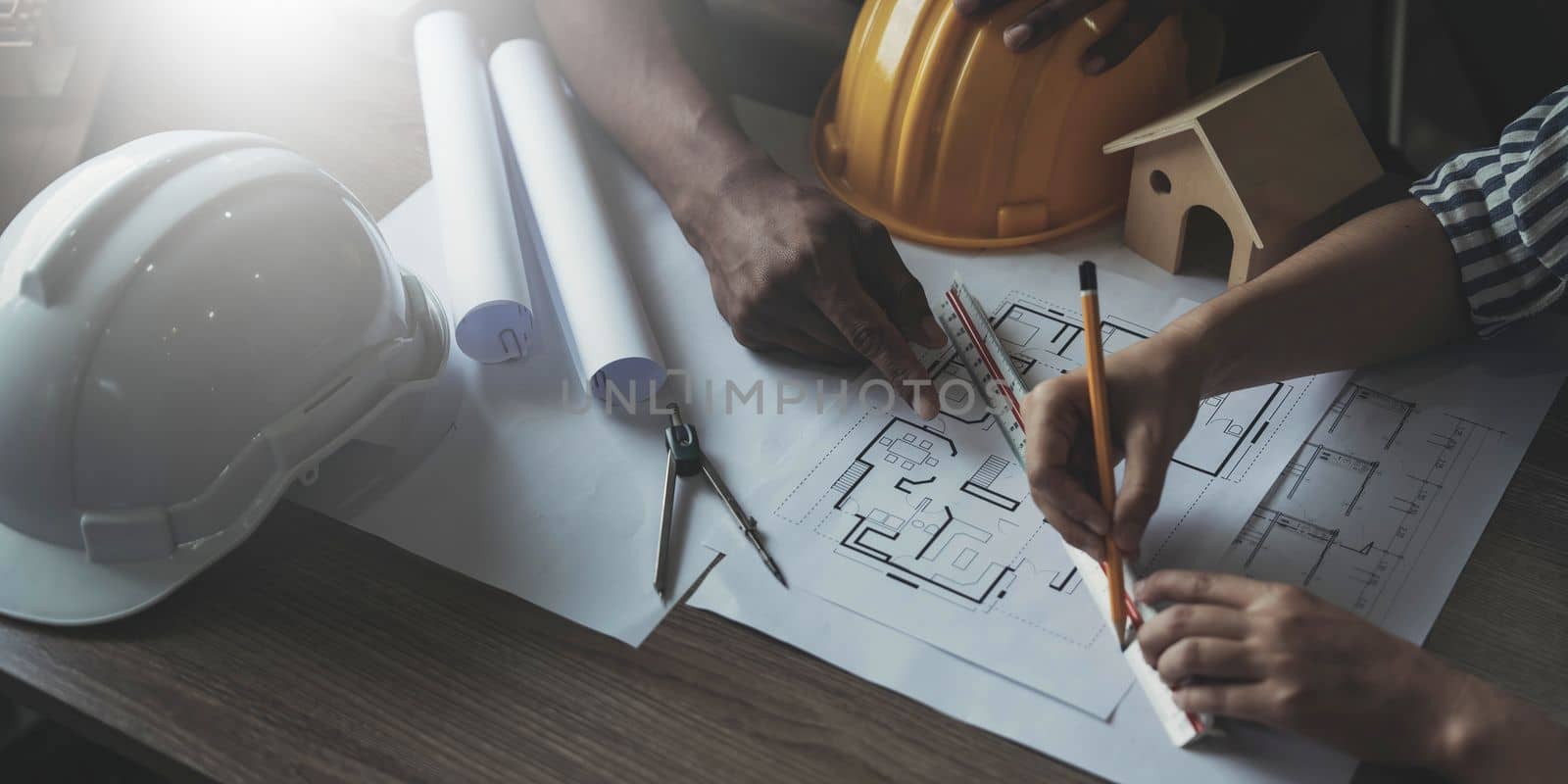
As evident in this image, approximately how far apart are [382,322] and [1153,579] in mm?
531

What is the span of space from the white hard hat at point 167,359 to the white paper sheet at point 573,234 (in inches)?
6.1

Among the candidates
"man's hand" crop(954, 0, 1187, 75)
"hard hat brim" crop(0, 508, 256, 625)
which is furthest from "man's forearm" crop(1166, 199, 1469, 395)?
"hard hat brim" crop(0, 508, 256, 625)

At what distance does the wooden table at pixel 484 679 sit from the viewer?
2.11ft

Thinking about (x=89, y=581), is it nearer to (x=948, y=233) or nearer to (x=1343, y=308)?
(x=948, y=233)

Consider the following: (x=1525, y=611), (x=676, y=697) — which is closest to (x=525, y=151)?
(x=676, y=697)

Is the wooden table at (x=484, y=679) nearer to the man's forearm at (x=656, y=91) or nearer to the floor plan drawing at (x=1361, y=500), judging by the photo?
the floor plan drawing at (x=1361, y=500)

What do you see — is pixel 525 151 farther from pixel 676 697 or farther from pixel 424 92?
pixel 676 697

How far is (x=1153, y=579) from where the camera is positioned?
661mm

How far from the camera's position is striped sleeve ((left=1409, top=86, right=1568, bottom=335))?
0.80m

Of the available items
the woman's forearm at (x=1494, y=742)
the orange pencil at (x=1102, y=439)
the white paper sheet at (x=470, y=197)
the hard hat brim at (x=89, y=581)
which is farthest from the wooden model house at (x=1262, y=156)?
the hard hat brim at (x=89, y=581)

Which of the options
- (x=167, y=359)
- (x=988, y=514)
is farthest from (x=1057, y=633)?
(x=167, y=359)

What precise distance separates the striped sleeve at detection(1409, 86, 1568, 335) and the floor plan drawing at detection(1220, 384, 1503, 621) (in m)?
0.10

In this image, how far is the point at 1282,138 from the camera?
2.87 feet

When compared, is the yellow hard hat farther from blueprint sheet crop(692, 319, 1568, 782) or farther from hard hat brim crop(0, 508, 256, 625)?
hard hat brim crop(0, 508, 256, 625)
